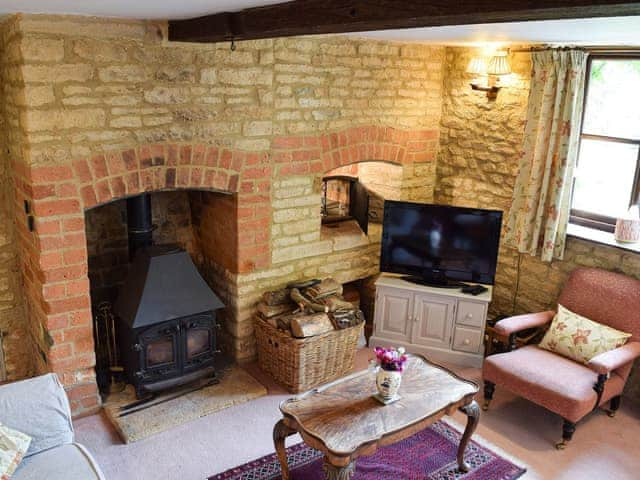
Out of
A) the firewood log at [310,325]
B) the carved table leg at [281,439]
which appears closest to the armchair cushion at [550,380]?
the firewood log at [310,325]

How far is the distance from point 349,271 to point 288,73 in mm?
1833

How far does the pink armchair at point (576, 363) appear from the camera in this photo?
3.74m

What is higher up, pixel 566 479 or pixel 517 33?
pixel 517 33

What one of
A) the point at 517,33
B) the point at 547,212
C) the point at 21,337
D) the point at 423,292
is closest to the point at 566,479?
the point at 423,292

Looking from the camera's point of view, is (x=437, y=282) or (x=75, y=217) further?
(x=437, y=282)

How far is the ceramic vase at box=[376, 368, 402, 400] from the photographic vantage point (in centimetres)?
323

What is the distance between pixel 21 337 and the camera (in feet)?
14.0

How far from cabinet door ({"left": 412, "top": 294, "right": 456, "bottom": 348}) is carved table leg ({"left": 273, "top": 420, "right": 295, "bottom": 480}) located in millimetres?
1939

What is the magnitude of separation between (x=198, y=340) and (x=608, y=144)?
3.47 m

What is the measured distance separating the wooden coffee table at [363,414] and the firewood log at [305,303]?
2.95ft

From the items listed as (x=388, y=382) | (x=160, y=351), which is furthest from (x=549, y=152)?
(x=160, y=351)

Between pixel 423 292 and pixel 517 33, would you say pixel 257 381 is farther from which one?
pixel 517 33

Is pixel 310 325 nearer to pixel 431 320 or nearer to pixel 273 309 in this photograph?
pixel 273 309

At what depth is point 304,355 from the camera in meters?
4.18
